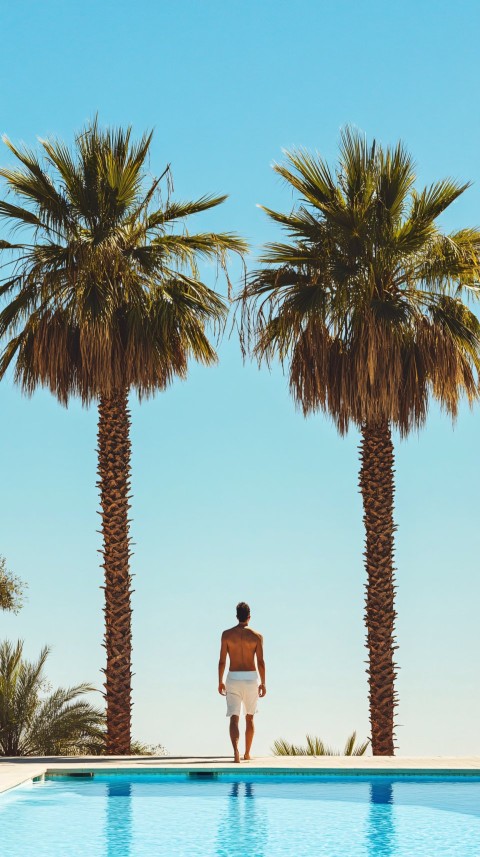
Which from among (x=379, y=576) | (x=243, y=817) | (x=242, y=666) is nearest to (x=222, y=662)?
(x=242, y=666)

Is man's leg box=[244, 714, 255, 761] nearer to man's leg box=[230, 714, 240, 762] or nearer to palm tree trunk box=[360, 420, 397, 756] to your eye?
man's leg box=[230, 714, 240, 762]

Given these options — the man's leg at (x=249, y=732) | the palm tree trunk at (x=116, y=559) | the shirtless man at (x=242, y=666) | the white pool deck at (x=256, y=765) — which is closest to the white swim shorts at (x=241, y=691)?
the shirtless man at (x=242, y=666)

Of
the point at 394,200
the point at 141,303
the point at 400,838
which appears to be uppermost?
the point at 394,200

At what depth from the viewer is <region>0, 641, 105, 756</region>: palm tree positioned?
1970cm

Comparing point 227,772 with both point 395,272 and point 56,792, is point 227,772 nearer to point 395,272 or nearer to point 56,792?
point 56,792

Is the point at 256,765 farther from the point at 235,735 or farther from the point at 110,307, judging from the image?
the point at 110,307

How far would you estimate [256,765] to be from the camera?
579 inches

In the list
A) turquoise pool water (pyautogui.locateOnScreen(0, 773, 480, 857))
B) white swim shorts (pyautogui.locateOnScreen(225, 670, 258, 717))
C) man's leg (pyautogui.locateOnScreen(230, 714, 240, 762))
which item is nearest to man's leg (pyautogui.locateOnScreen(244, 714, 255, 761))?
man's leg (pyautogui.locateOnScreen(230, 714, 240, 762))

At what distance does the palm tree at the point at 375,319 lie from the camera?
18.6 meters

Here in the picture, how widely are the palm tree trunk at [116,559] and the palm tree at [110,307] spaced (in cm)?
2

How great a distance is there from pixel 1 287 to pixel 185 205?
3.39m

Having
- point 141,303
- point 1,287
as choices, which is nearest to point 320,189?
point 141,303

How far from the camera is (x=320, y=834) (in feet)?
34.8

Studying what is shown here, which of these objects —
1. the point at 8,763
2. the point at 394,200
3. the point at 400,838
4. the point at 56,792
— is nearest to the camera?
the point at 400,838
